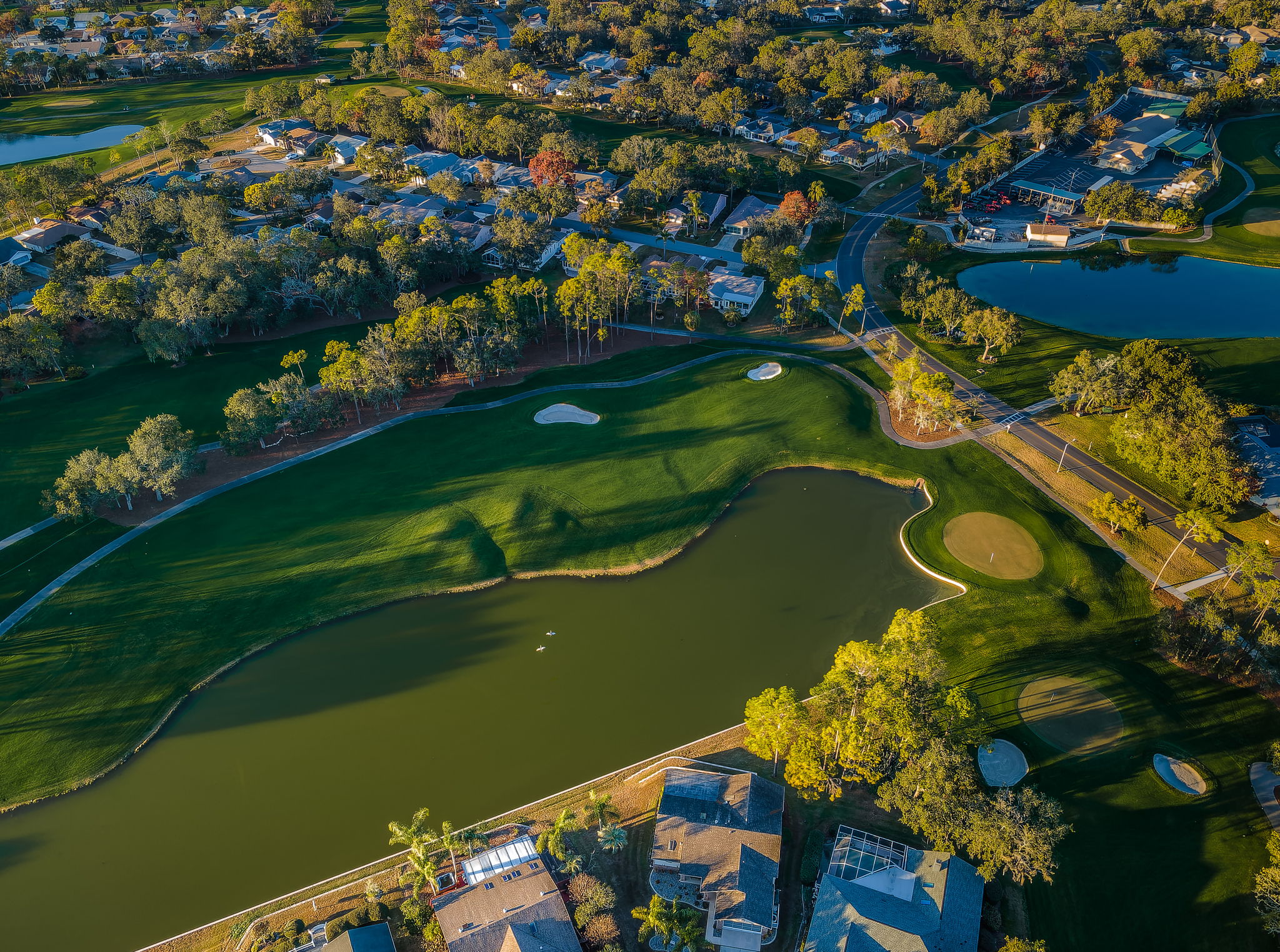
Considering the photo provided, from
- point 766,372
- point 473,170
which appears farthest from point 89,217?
point 766,372

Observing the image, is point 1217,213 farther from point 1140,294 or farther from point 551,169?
point 551,169

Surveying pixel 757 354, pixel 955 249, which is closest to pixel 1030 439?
pixel 757 354

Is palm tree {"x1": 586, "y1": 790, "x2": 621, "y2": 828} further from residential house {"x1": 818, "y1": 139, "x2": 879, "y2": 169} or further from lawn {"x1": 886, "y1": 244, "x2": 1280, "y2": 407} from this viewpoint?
residential house {"x1": 818, "y1": 139, "x2": 879, "y2": 169}

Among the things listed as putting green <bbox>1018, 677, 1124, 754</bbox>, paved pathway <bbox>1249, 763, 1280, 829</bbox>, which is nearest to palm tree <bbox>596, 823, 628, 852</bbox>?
putting green <bbox>1018, 677, 1124, 754</bbox>

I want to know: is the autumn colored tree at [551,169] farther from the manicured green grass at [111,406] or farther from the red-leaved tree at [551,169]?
the manicured green grass at [111,406]

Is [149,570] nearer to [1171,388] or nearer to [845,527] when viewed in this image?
[845,527]

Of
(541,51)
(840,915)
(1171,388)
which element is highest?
(541,51)

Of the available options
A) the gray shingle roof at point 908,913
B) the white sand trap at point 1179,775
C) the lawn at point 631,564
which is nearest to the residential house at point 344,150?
the lawn at point 631,564
